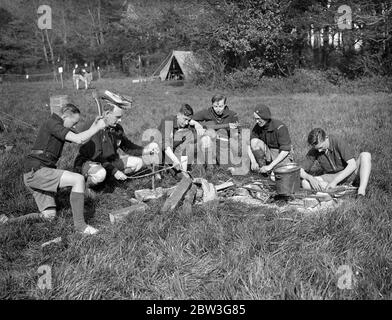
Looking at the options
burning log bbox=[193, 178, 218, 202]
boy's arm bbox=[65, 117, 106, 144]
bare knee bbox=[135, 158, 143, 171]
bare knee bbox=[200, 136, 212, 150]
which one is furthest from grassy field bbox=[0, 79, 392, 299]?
bare knee bbox=[200, 136, 212, 150]

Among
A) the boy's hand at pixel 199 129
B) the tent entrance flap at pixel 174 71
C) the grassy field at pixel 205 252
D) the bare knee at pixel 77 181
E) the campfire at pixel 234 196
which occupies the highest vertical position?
the tent entrance flap at pixel 174 71

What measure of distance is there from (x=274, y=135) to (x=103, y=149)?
2759mm

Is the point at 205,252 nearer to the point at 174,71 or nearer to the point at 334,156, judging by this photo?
the point at 334,156

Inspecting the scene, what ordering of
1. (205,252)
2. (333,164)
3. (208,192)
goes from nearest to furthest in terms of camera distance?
(205,252)
(208,192)
(333,164)

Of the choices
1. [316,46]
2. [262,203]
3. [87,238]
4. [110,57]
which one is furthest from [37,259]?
[110,57]

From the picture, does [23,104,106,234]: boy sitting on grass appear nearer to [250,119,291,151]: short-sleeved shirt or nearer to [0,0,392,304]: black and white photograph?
[0,0,392,304]: black and white photograph

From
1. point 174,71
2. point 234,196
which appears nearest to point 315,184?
point 234,196

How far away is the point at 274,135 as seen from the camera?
6.00 metres

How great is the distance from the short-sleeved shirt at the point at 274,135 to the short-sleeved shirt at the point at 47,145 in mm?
3220

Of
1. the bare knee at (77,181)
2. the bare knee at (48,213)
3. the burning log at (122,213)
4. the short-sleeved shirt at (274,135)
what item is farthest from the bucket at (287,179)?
the bare knee at (48,213)

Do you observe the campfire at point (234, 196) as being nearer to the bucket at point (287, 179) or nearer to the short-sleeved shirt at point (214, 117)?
the bucket at point (287, 179)

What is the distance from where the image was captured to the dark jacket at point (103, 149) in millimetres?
5458

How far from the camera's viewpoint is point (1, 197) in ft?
16.5

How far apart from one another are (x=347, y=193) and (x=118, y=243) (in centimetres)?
302
